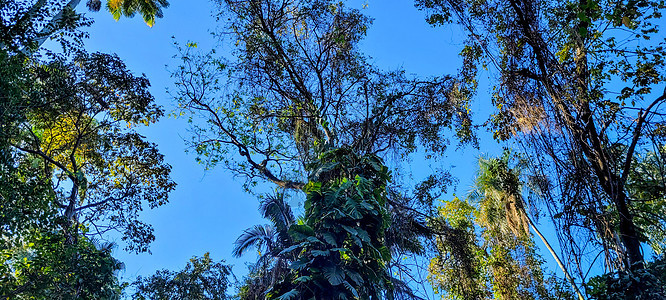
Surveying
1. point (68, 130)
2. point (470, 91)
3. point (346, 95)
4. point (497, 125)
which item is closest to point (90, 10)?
point (68, 130)

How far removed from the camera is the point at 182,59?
945cm

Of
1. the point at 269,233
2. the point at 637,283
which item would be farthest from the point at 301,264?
the point at 269,233

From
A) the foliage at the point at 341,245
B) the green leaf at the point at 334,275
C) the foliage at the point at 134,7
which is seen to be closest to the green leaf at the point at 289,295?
the foliage at the point at 341,245

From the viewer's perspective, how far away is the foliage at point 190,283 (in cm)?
1141

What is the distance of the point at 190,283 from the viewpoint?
11.6m

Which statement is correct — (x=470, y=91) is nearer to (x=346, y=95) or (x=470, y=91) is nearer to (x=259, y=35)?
(x=346, y=95)

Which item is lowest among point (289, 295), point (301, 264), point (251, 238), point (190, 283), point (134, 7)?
point (289, 295)

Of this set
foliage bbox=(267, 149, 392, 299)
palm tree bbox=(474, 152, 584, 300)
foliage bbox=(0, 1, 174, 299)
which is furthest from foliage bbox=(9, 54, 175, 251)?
palm tree bbox=(474, 152, 584, 300)

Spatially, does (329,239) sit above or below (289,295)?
above

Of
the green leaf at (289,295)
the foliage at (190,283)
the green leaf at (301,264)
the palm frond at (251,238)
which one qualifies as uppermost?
the palm frond at (251,238)

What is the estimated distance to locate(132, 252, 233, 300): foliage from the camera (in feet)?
37.4

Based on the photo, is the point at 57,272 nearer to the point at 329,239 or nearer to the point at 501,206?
the point at 329,239

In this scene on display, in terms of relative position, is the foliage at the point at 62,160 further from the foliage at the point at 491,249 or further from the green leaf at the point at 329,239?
the foliage at the point at 491,249

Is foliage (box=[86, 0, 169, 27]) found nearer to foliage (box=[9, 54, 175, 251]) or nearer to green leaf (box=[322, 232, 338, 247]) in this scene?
foliage (box=[9, 54, 175, 251])
